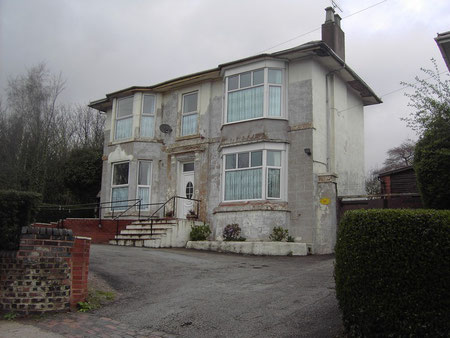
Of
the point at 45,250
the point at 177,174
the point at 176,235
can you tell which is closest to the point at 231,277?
the point at 45,250

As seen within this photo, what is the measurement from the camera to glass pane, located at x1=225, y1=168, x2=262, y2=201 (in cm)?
1519

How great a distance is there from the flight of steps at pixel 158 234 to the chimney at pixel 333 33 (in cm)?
913

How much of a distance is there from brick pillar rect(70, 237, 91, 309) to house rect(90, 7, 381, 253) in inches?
332

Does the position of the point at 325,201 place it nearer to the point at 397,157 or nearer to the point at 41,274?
the point at 41,274

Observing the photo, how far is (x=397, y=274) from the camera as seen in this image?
14.5 feet

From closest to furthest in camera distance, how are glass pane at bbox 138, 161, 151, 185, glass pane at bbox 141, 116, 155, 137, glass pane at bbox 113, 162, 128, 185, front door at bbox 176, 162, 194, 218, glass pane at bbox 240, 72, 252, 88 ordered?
glass pane at bbox 240, 72, 252, 88 < front door at bbox 176, 162, 194, 218 < glass pane at bbox 138, 161, 151, 185 < glass pane at bbox 141, 116, 155, 137 < glass pane at bbox 113, 162, 128, 185

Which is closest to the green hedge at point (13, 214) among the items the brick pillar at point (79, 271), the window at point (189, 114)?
the brick pillar at point (79, 271)

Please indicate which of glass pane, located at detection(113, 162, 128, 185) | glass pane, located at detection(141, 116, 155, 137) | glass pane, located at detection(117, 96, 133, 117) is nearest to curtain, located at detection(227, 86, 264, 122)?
glass pane, located at detection(141, 116, 155, 137)

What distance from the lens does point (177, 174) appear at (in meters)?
18.2

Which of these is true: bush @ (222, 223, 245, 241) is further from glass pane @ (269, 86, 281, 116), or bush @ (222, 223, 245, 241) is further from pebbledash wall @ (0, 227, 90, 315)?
pebbledash wall @ (0, 227, 90, 315)

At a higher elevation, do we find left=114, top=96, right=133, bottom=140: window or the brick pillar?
left=114, top=96, right=133, bottom=140: window

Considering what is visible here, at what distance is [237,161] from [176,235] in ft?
11.4

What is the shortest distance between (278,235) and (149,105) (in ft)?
29.5

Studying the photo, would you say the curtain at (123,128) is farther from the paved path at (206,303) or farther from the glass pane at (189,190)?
the paved path at (206,303)
